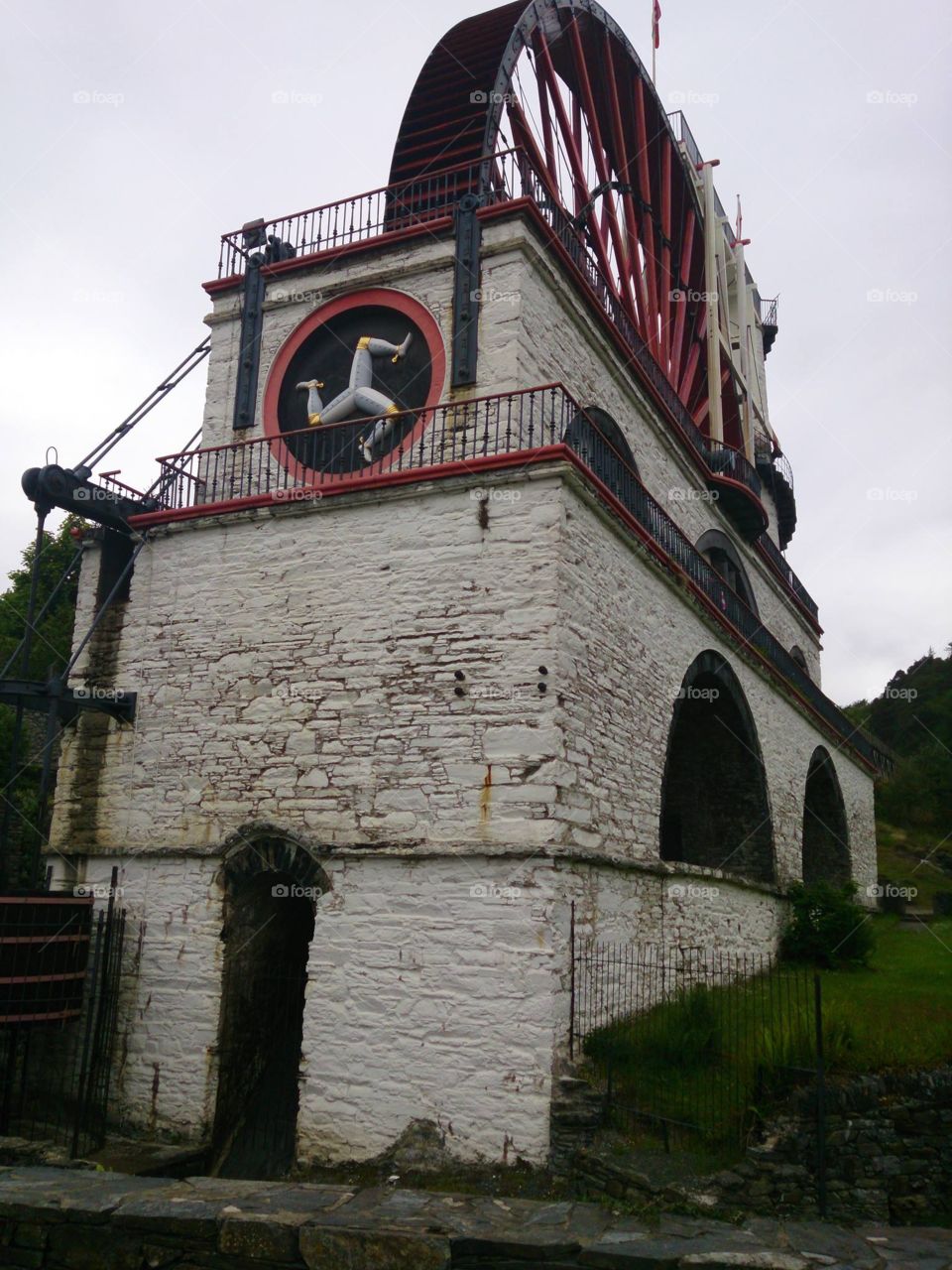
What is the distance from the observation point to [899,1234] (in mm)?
5730

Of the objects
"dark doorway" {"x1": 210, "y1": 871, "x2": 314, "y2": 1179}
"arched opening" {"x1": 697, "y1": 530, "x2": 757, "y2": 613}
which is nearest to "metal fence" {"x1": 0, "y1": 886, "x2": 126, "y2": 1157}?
"dark doorway" {"x1": 210, "y1": 871, "x2": 314, "y2": 1179}

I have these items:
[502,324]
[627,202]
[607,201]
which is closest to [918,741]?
[627,202]

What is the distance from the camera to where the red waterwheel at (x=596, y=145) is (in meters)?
13.4

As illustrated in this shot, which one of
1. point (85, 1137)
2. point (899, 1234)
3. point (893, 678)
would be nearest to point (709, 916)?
point (899, 1234)

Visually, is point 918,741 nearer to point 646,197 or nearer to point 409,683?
point 646,197

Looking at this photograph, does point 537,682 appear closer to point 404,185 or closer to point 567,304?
point 567,304

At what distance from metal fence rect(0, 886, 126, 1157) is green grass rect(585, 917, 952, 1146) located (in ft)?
15.6

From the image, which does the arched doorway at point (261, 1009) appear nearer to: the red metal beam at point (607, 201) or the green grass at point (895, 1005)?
the green grass at point (895, 1005)

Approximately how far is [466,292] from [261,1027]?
833 cm

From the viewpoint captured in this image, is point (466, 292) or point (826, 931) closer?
point (466, 292)

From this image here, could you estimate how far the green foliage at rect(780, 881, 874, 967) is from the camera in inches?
563

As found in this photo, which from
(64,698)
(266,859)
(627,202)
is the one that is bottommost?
(266,859)

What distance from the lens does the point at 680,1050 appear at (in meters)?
8.52

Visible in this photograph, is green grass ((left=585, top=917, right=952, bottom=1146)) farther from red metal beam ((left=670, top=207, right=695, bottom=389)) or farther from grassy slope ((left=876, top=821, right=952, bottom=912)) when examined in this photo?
grassy slope ((left=876, top=821, right=952, bottom=912))
